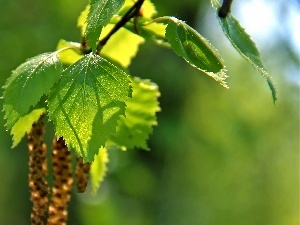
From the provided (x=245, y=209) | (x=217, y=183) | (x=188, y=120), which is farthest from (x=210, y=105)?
(x=245, y=209)

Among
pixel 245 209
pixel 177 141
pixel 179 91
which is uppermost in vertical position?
pixel 179 91

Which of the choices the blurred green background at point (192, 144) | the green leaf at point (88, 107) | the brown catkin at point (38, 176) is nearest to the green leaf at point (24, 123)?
the brown catkin at point (38, 176)

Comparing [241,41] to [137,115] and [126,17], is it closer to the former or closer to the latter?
[126,17]

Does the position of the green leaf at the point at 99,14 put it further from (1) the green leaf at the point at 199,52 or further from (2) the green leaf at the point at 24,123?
(2) the green leaf at the point at 24,123

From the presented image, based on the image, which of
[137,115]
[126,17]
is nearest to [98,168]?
[137,115]

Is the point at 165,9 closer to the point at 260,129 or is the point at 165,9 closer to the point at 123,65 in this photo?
the point at 260,129

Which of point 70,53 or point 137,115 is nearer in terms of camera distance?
point 70,53
